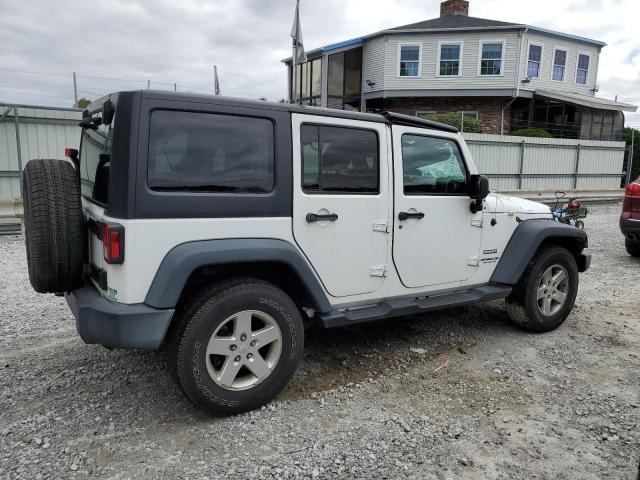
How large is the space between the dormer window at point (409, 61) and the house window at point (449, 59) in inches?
43.1

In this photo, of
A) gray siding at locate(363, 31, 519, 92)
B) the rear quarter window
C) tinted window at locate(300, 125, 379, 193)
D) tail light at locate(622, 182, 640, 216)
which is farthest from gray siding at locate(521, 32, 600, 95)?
the rear quarter window

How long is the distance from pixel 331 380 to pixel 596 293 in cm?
424

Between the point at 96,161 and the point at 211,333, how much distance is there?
141 cm

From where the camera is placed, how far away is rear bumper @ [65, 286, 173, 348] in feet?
9.11

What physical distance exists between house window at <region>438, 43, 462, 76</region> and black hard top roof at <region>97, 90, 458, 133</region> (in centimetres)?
2197

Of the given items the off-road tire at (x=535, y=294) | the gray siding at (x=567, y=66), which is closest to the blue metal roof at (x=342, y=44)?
the gray siding at (x=567, y=66)

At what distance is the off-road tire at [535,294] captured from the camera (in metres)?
4.57

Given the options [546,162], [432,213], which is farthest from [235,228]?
[546,162]

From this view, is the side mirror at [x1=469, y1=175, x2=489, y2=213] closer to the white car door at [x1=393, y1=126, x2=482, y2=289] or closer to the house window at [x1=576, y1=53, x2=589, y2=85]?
the white car door at [x1=393, y1=126, x2=482, y2=289]

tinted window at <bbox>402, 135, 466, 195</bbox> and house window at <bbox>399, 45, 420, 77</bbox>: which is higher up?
house window at <bbox>399, 45, 420, 77</bbox>

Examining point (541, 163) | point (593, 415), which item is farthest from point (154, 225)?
point (541, 163)

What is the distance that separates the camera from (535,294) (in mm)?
4609

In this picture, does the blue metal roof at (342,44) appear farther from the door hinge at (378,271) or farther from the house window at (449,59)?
the door hinge at (378,271)

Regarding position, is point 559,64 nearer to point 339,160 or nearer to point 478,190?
point 478,190
